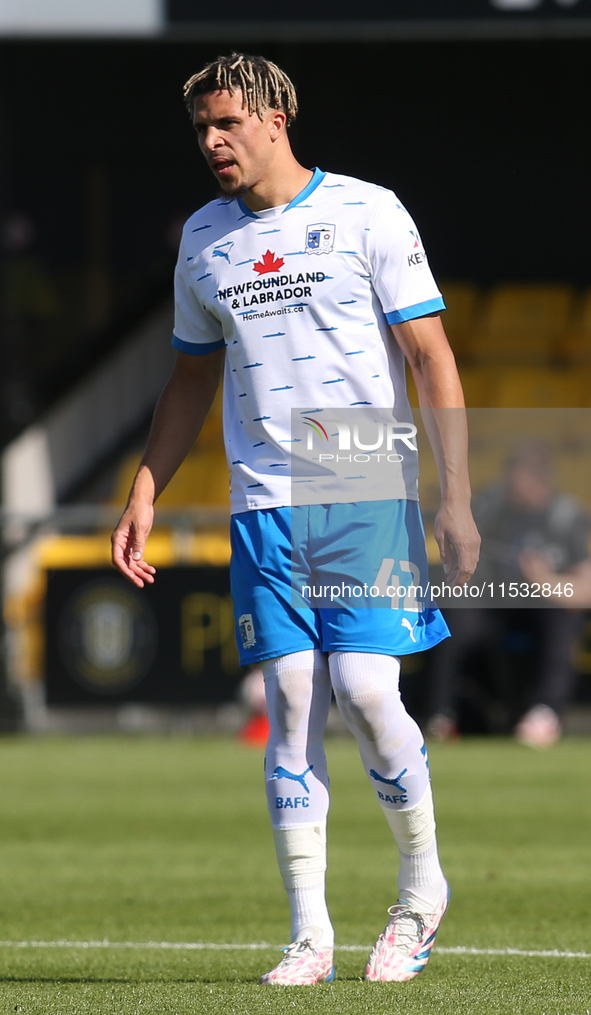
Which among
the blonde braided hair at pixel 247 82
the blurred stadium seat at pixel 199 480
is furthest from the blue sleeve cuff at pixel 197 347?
the blurred stadium seat at pixel 199 480

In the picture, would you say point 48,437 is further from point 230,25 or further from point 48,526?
point 230,25

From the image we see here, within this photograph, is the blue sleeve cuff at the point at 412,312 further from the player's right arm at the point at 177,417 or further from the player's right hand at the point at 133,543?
the player's right hand at the point at 133,543

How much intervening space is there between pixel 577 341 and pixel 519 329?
25.7 inches

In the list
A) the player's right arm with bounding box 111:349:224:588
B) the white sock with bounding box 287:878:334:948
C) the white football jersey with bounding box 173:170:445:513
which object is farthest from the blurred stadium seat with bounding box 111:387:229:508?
the white sock with bounding box 287:878:334:948

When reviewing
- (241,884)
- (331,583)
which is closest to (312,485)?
(331,583)

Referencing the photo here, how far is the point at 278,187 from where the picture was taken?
357cm

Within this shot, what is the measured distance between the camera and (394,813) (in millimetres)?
3529

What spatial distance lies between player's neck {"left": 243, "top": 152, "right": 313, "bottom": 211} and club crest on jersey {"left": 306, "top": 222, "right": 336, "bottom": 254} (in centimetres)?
12

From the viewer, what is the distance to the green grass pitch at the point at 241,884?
3281 mm

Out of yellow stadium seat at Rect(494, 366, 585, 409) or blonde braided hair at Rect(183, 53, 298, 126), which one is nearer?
blonde braided hair at Rect(183, 53, 298, 126)

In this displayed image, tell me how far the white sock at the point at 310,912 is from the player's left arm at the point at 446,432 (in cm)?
80

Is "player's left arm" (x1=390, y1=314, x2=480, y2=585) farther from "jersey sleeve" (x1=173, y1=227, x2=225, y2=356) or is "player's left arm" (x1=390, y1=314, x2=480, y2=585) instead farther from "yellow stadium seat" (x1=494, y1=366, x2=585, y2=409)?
"yellow stadium seat" (x1=494, y1=366, x2=585, y2=409)

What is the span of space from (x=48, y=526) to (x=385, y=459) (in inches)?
349

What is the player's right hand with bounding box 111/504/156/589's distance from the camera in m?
3.65
